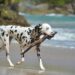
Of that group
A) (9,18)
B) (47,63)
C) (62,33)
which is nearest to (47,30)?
(47,63)

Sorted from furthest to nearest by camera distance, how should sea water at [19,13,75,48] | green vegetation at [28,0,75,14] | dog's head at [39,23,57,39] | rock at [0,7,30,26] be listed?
green vegetation at [28,0,75,14], rock at [0,7,30,26], sea water at [19,13,75,48], dog's head at [39,23,57,39]

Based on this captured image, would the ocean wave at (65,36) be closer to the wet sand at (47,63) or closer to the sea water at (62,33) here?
the sea water at (62,33)

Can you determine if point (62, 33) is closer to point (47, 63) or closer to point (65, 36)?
point (65, 36)

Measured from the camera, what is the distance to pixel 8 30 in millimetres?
13523

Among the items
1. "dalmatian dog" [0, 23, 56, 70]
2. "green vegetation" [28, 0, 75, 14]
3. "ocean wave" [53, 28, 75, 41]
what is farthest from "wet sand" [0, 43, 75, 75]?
"green vegetation" [28, 0, 75, 14]

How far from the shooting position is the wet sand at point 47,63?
12.8 metres

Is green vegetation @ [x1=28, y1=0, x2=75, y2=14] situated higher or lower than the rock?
lower

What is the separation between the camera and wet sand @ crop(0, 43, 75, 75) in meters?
12.8

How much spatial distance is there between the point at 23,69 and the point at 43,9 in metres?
104

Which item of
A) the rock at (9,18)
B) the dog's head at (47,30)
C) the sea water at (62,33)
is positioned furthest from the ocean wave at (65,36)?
the dog's head at (47,30)

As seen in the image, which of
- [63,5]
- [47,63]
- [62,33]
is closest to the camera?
[47,63]

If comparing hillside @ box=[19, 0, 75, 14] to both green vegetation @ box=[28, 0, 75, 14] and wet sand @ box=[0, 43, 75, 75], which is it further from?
wet sand @ box=[0, 43, 75, 75]

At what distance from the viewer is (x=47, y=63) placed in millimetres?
14508

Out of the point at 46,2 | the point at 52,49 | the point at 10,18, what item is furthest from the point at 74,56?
the point at 46,2
